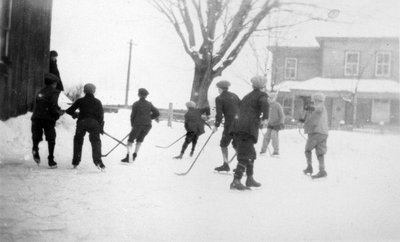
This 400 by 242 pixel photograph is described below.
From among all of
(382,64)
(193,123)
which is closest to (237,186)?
(193,123)

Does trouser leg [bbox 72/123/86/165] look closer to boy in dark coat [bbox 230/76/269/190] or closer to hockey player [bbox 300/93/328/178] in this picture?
boy in dark coat [bbox 230/76/269/190]

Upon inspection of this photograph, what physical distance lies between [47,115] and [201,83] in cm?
209

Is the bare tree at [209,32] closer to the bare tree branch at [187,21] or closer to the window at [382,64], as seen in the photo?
the bare tree branch at [187,21]

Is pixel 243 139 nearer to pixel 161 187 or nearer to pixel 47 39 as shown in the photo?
pixel 161 187

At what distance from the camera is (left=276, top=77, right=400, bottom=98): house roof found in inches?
576

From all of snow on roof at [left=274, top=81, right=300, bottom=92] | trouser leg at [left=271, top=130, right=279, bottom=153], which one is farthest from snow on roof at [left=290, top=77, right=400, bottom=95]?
trouser leg at [left=271, top=130, right=279, bottom=153]

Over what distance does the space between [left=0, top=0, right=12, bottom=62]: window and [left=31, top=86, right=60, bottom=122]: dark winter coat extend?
2.22 ft

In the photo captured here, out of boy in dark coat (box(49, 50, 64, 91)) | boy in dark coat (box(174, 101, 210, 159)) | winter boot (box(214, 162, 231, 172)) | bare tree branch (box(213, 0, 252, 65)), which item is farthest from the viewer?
bare tree branch (box(213, 0, 252, 65))

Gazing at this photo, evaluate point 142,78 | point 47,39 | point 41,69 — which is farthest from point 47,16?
point 142,78

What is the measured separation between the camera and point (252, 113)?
4602 mm

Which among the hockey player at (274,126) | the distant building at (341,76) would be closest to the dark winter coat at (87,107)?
the hockey player at (274,126)

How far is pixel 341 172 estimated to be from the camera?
5.62 meters

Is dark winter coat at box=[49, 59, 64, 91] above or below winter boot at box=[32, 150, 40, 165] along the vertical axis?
above

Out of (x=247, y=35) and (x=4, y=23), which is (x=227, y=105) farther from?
(x=4, y=23)
